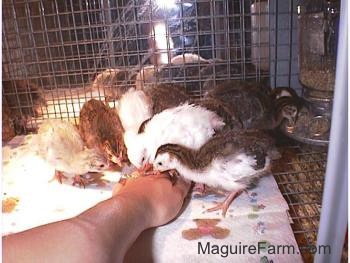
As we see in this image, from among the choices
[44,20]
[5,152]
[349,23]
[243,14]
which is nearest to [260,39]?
[243,14]

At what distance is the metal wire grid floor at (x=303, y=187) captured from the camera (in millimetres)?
1025

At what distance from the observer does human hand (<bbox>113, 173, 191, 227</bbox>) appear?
1000 mm

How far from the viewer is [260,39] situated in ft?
5.27

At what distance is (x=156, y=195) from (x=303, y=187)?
0.47 metres

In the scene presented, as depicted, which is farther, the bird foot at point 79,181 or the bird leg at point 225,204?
the bird foot at point 79,181

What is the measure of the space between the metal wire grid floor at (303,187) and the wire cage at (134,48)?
20mm

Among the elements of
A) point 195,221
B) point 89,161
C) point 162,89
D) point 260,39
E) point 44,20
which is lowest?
point 195,221

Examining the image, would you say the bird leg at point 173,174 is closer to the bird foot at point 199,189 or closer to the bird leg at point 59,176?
the bird foot at point 199,189

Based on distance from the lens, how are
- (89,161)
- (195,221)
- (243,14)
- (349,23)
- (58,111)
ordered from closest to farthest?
(349,23) → (195,221) → (89,161) → (243,14) → (58,111)

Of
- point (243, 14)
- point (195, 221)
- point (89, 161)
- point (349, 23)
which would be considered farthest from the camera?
point (243, 14)


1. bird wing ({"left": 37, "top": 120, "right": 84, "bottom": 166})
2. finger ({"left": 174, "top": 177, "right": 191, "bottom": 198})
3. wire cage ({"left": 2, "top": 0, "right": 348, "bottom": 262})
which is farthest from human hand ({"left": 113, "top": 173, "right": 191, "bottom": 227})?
wire cage ({"left": 2, "top": 0, "right": 348, "bottom": 262})

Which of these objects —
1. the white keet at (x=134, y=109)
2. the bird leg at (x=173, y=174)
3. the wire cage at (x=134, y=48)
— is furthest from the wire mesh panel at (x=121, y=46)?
the bird leg at (x=173, y=174)

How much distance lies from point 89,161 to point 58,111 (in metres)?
0.65

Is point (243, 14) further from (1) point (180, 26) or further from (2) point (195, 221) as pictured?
(2) point (195, 221)
